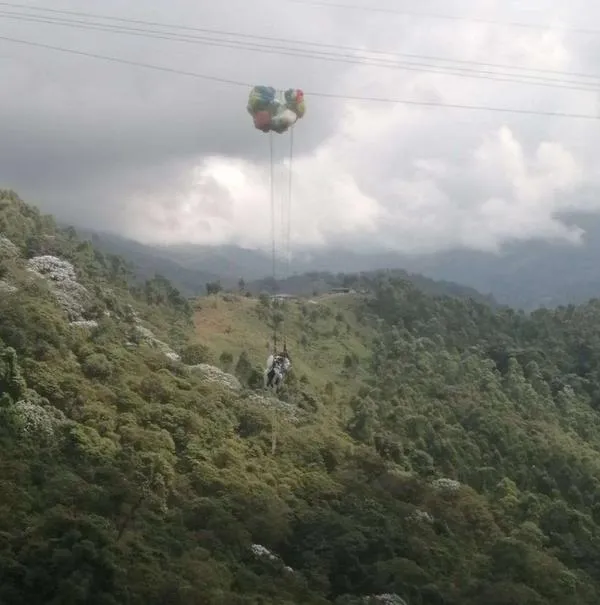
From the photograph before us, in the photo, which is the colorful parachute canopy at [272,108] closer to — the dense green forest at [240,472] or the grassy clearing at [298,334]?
the dense green forest at [240,472]

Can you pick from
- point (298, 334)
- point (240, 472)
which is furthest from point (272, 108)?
point (298, 334)

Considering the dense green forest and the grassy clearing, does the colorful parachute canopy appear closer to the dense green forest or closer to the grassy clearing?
the dense green forest

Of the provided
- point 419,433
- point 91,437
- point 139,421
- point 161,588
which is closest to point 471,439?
point 419,433

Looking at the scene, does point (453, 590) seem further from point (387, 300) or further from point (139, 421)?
point (387, 300)

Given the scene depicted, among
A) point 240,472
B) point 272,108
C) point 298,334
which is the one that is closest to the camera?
point 272,108

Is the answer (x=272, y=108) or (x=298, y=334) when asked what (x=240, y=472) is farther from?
(x=298, y=334)

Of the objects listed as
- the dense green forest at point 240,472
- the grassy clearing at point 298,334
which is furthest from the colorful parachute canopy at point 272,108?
the grassy clearing at point 298,334

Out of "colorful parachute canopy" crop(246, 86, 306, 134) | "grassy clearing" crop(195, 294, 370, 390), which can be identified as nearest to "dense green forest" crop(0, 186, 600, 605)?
"grassy clearing" crop(195, 294, 370, 390)
